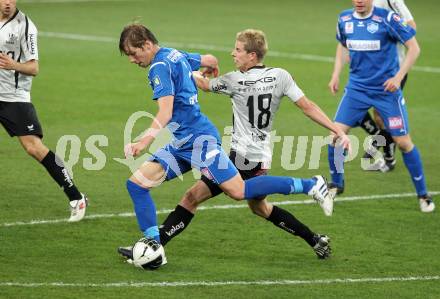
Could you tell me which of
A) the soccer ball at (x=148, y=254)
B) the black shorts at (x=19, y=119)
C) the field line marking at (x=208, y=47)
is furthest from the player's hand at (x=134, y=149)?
the field line marking at (x=208, y=47)

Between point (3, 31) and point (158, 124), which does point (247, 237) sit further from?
point (3, 31)

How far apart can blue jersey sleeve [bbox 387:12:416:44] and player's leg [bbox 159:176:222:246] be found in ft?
10.9

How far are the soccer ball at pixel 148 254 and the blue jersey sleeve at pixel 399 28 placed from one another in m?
4.11

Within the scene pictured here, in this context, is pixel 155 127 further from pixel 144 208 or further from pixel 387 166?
pixel 387 166

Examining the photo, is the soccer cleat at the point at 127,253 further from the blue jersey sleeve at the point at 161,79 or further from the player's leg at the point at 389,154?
the player's leg at the point at 389,154

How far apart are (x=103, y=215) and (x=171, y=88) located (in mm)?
2837

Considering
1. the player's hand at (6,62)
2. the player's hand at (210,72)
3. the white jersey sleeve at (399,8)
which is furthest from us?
the white jersey sleeve at (399,8)

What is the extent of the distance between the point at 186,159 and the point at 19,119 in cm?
260

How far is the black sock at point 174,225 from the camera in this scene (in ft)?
32.5

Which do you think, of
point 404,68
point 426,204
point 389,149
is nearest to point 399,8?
point 404,68

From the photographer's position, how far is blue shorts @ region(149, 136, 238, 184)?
31.3 feet

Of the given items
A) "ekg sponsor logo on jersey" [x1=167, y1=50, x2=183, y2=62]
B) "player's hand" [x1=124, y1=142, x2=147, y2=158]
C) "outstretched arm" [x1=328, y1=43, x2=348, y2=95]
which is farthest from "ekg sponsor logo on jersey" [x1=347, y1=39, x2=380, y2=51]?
"player's hand" [x1=124, y1=142, x2=147, y2=158]

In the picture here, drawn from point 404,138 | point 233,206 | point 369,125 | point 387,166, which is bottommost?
point 387,166

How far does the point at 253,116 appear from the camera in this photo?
984 centimetres
